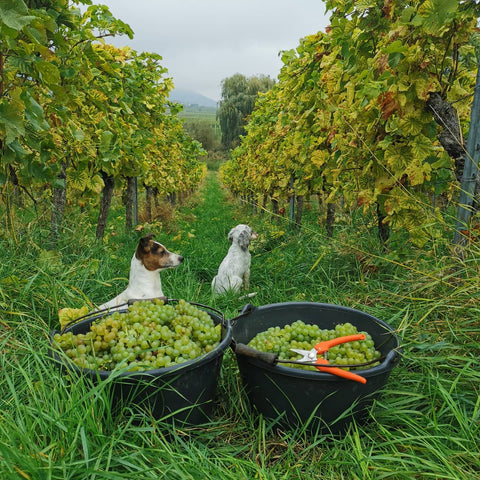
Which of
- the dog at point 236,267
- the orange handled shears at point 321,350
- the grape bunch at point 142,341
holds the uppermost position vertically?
the grape bunch at point 142,341

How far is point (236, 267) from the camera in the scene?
13.4 ft

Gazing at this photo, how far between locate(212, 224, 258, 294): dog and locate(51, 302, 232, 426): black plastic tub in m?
2.14

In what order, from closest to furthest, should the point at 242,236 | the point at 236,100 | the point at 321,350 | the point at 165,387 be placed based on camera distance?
the point at 165,387 → the point at 321,350 → the point at 242,236 → the point at 236,100

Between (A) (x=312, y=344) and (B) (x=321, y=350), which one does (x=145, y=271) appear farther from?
(B) (x=321, y=350)

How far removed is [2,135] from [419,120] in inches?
122

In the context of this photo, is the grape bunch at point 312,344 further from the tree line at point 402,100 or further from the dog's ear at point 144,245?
the dog's ear at point 144,245

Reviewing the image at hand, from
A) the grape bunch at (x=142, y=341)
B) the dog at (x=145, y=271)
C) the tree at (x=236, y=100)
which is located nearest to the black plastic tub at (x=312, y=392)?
the grape bunch at (x=142, y=341)

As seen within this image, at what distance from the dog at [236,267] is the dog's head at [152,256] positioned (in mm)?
860

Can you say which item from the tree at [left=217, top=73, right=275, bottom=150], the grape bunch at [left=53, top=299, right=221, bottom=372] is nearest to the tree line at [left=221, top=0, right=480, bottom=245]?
the grape bunch at [left=53, top=299, right=221, bottom=372]

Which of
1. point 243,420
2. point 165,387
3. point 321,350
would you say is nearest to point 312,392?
point 321,350

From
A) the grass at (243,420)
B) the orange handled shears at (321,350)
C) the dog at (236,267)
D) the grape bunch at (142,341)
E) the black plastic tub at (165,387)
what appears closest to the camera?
the grass at (243,420)

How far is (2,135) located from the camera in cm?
254

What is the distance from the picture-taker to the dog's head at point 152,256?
3.00 m

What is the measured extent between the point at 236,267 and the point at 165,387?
2.57 metres
